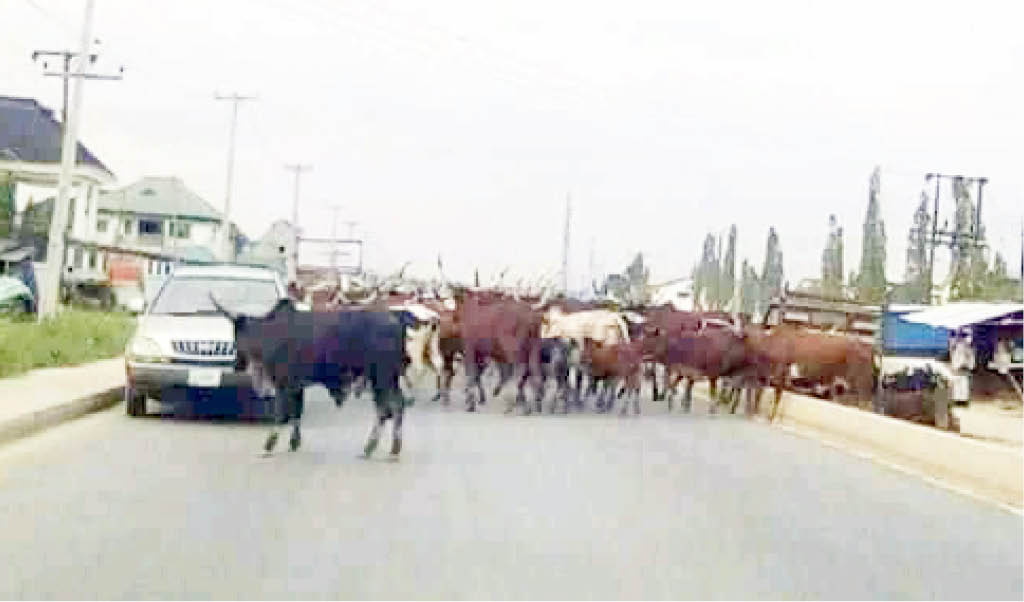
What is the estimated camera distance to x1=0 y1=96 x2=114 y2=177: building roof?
7360 centimetres

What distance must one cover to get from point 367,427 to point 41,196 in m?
52.8

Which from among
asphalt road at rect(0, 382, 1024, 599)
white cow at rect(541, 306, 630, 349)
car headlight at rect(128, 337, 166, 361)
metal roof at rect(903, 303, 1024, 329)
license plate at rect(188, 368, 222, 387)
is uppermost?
metal roof at rect(903, 303, 1024, 329)

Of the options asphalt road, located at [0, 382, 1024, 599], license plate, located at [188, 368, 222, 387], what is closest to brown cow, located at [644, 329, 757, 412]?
asphalt road, located at [0, 382, 1024, 599]

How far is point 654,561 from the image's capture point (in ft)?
35.9

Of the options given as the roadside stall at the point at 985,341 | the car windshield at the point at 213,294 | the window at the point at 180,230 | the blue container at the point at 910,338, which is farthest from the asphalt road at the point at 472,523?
the window at the point at 180,230

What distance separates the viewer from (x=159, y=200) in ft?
331

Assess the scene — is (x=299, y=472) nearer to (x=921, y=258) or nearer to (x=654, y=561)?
(x=654, y=561)

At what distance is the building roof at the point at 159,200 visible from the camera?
98562 millimetres

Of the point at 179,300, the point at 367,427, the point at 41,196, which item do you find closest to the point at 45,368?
the point at 179,300

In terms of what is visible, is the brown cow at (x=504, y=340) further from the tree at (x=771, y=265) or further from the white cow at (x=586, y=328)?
the tree at (x=771, y=265)

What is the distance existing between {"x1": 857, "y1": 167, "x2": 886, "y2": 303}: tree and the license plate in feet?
147

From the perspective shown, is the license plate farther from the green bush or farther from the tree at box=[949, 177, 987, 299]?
the tree at box=[949, 177, 987, 299]

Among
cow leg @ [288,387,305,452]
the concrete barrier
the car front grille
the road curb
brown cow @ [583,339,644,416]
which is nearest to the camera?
the concrete barrier

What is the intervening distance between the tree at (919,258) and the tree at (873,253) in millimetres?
1030
